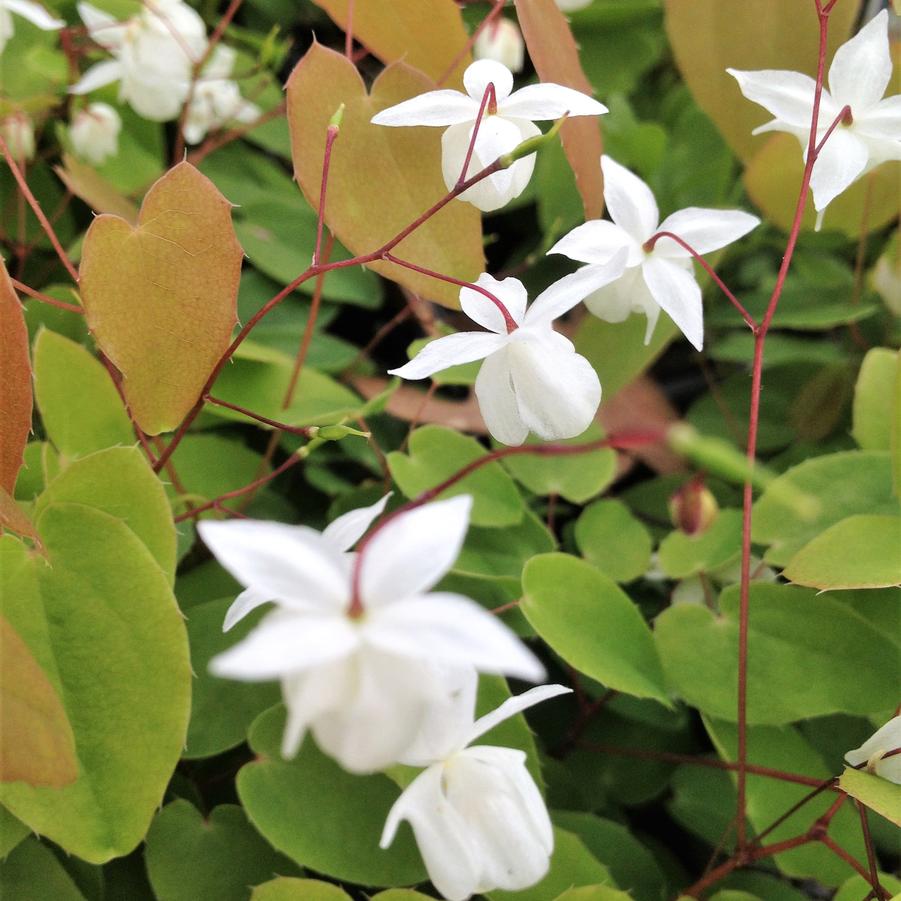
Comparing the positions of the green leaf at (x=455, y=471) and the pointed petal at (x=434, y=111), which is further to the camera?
the green leaf at (x=455, y=471)

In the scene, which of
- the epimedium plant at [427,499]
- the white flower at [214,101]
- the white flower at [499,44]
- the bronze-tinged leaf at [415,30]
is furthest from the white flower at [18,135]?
the white flower at [499,44]

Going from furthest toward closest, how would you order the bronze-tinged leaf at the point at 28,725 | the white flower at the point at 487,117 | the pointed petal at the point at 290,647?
the white flower at the point at 487,117 < the bronze-tinged leaf at the point at 28,725 < the pointed petal at the point at 290,647

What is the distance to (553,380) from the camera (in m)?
0.41

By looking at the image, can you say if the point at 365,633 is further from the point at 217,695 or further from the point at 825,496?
the point at 825,496

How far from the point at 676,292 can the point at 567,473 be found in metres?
0.20

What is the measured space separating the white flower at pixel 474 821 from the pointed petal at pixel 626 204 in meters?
0.26

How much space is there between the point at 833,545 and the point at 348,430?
0.91 ft

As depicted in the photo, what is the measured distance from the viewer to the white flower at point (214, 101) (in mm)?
764

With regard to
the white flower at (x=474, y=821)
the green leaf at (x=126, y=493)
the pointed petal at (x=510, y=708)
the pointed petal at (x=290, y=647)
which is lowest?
the white flower at (x=474, y=821)

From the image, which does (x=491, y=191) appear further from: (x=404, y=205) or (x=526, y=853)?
(x=526, y=853)

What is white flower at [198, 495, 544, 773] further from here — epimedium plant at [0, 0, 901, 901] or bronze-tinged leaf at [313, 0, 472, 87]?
bronze-tinged leaf at [313, 0, 472, 87]

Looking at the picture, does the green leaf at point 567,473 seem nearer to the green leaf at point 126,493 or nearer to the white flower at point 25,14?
the green leaf at point 126,493

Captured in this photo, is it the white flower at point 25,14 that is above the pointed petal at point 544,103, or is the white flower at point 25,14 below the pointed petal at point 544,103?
above

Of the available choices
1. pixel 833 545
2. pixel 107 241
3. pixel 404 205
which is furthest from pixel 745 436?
pixel 107 241
